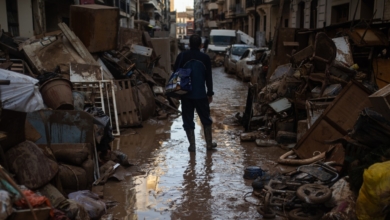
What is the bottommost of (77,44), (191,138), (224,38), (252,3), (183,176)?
(183,176)

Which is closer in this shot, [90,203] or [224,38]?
[90,203]

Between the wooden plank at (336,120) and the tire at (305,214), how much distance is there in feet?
5.47

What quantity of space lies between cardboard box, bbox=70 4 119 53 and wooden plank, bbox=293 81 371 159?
631cm

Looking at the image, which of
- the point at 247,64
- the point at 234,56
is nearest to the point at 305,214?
the point at 247,64

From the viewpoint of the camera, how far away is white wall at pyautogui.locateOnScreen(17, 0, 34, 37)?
1603 cm

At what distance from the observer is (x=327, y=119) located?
20.1 feet

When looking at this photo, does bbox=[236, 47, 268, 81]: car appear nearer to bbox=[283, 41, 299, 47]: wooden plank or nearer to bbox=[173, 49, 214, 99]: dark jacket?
bbox=[283, 41, 299, 47]: wooden plank

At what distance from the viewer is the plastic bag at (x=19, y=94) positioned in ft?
16.3

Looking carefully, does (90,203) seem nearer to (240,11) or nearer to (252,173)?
(252,173)

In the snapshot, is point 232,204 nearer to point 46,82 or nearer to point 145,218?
point 145,218

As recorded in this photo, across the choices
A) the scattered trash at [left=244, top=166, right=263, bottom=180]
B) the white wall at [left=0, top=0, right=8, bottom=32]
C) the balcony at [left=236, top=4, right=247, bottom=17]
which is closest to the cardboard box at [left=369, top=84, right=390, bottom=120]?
the scattered trash at [left=244, top=166, right=263, bottom=180]

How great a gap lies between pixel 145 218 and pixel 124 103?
4838mm

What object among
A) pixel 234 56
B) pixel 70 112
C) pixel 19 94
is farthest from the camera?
pixel 234 56

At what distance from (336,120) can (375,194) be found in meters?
2.65
